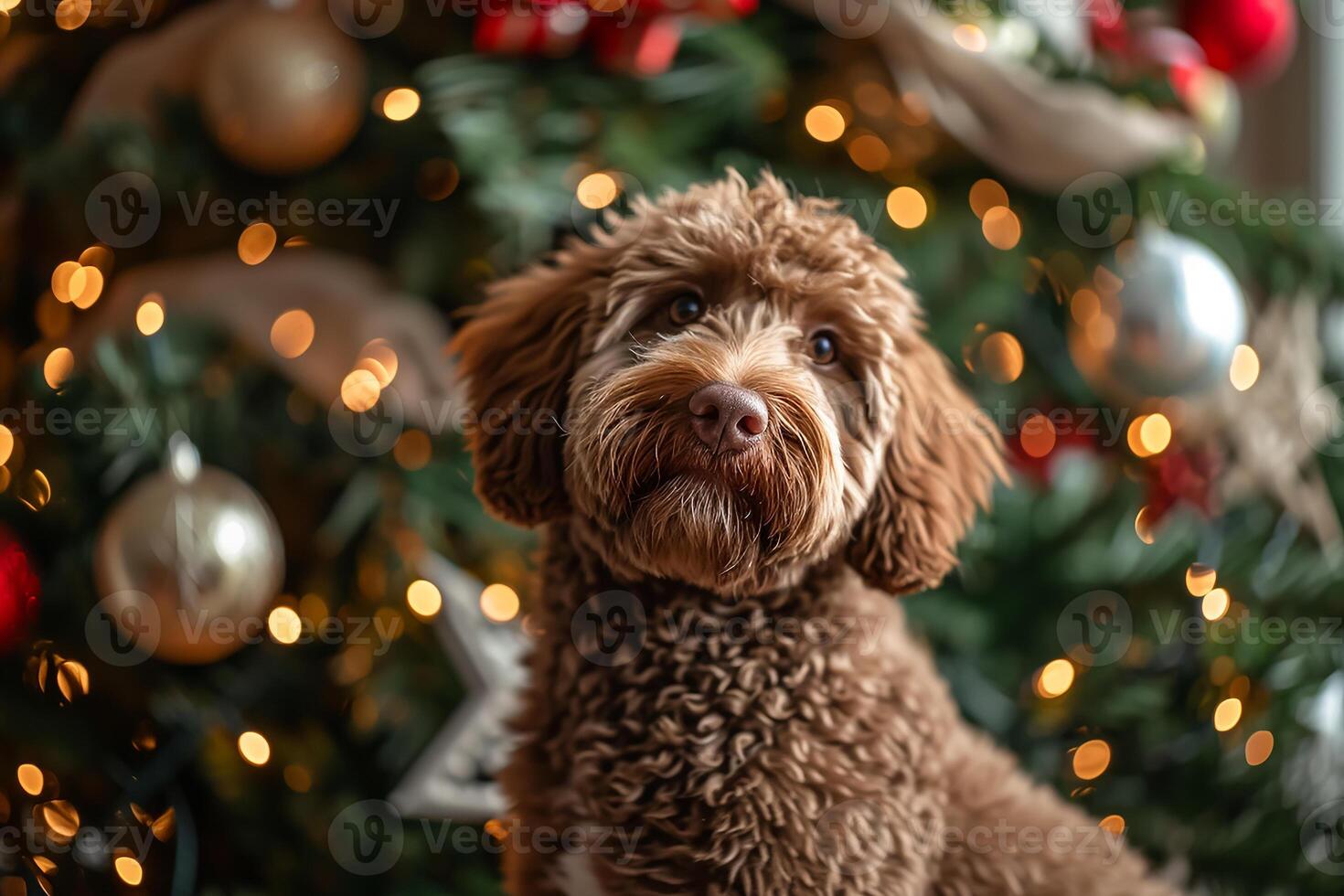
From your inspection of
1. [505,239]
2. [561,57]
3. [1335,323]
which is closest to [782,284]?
[505,239]

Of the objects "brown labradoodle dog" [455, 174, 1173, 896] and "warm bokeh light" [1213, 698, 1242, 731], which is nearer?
"brown labradoodle dog" [455, 174, 1173, 896]

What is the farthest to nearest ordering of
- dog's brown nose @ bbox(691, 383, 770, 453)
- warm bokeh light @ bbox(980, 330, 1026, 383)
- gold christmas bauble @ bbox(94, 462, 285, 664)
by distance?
warm bokeh light @ bbox(980, 330, 1026, 383) → gold christmas bauble @ bbox(94, 462, 285, 664) → dog's brown nose @ bbox(691, 383, 770, 453)

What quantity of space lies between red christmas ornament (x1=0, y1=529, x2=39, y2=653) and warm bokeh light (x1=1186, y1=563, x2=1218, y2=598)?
1580 mm

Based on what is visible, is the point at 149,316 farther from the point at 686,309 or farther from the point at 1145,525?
the point at 1145,525

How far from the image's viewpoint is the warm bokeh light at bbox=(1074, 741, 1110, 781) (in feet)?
4.52

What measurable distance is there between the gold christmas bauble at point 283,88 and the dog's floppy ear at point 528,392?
21.1 inches

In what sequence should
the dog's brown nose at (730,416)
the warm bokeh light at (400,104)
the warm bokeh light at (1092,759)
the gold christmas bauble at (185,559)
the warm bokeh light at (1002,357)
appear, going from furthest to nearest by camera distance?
the warm bokeh light at (1002,357) < the warm bokeh light at (1092,759) < the warm bokeh light at (400,104) < the gold christmas bauble at (185,559) < the dog's brown nose at (730,416)

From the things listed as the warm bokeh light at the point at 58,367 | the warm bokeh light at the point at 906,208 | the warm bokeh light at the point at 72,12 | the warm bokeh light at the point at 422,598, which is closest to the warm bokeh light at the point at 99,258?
the warm bokeh light at the point at 58,367

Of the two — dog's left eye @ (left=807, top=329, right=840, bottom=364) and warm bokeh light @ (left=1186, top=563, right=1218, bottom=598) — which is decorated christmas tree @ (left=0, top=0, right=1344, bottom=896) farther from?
dog's left eye @ (left=807, top=329, right=840, bottom=364)

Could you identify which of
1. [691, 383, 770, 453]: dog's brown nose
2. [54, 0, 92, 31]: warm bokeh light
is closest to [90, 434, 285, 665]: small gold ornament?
[54, 0, 92, 31]: warm bokeh light

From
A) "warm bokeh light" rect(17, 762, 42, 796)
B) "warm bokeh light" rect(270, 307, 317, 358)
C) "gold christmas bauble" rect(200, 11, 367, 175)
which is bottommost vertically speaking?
"warm bokeh light" rect(17, 762, 42, 796)

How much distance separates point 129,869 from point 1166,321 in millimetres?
1452

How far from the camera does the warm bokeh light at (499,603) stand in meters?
1.28

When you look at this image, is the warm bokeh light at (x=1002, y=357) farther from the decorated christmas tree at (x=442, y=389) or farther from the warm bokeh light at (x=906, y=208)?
the warm bokeh light at (x=906, y=208)
